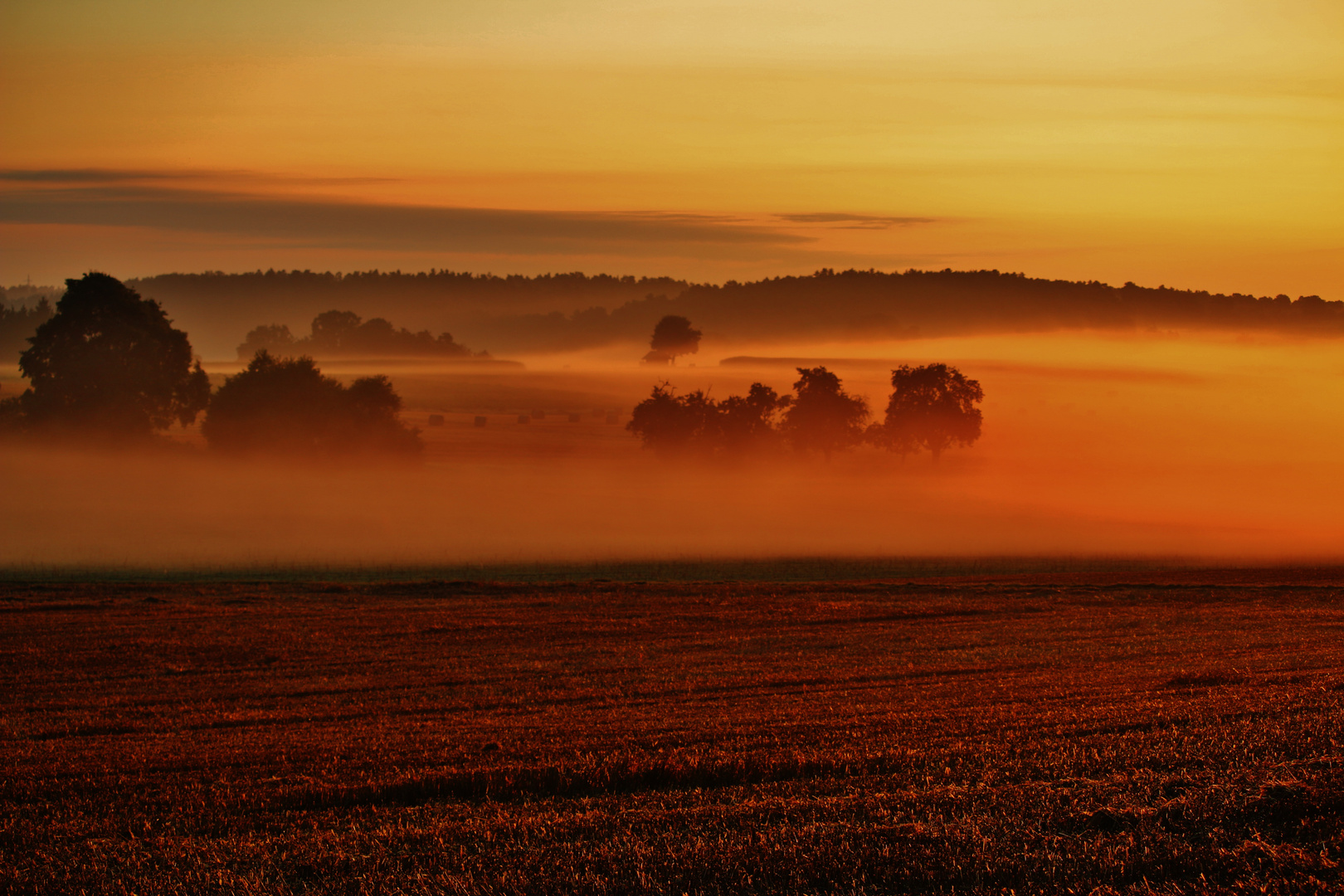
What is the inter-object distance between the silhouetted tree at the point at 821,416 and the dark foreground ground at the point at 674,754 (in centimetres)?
5749

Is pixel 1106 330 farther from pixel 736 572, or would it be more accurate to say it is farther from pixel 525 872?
pixel 525 872

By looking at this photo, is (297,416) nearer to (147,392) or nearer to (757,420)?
(147,392)

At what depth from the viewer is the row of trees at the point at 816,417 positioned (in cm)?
8344

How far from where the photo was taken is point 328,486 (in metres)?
68.5

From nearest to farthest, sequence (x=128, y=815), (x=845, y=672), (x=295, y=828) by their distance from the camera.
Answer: (x=295, y=828) → (x=128, y=815) → (x=845, y=672)

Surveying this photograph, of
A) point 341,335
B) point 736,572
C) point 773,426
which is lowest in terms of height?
point 736,572

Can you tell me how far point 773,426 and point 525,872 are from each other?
264 ft

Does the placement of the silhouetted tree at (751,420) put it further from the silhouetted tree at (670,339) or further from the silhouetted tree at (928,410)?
the silhouetted tree at (670,339)

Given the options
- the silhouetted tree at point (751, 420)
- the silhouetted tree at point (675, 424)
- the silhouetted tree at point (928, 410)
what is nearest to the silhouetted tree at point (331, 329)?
the silhouetted tree at point (675, 424)

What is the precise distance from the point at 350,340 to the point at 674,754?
142499 mm

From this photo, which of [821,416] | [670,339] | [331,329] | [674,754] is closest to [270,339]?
[331,329]

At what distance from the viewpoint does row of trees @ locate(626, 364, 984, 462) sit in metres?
83.4

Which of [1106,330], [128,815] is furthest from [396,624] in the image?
[1106,330]

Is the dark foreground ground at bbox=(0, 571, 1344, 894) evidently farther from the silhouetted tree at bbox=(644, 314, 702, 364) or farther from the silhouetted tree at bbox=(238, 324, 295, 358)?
the silhouetted tree at bbox=(644, 314, 702, 364)
